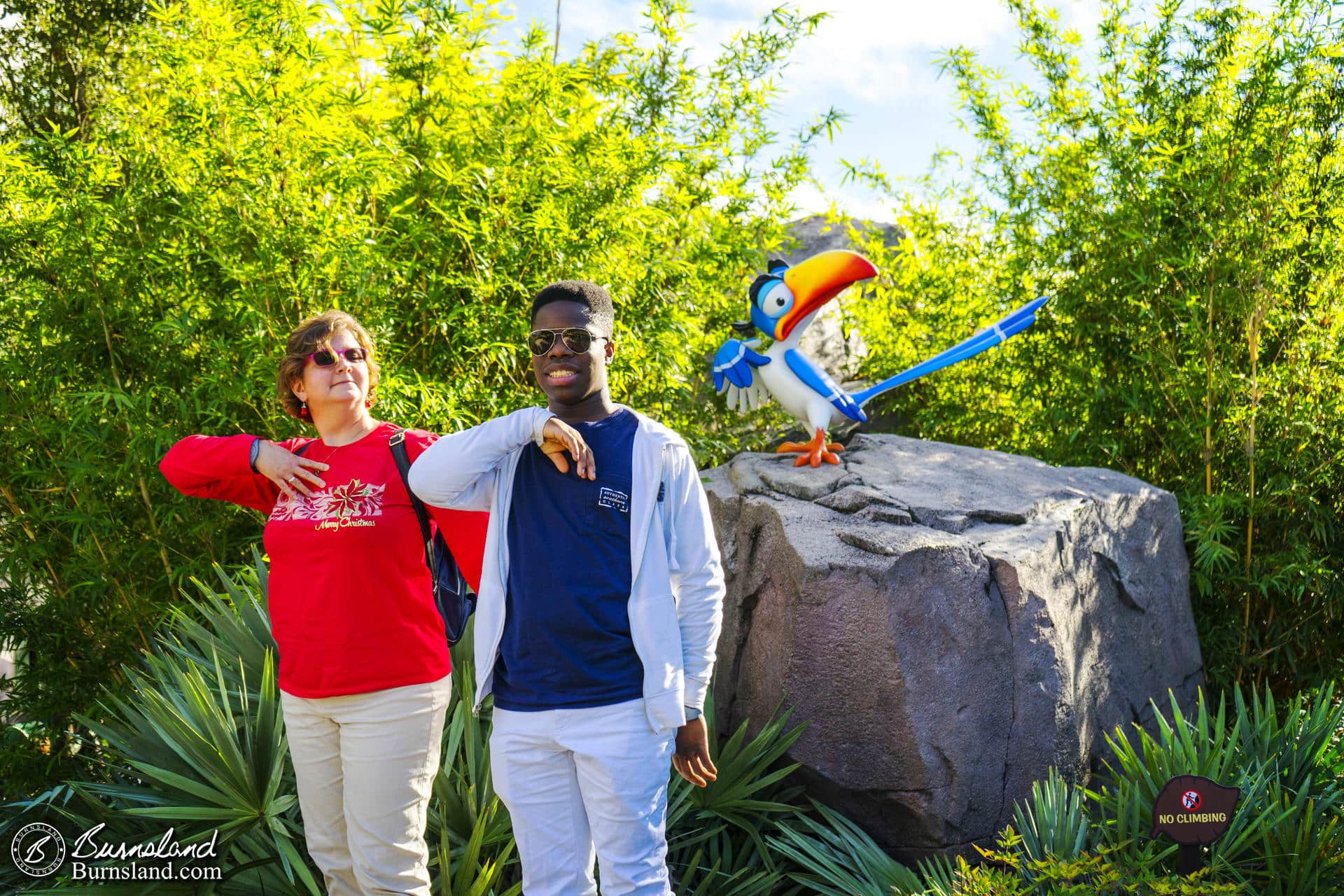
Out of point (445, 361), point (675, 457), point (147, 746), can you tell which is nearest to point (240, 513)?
point (445, 361)

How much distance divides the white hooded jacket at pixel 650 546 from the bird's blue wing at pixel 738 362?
1.84m

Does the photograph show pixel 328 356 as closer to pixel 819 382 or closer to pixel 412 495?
pixel 412 495

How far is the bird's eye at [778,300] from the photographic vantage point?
379 cm

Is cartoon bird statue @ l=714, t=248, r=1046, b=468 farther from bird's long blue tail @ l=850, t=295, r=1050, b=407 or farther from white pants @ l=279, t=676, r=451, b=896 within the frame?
white pants @ l=279, t=676, r=451, b=896

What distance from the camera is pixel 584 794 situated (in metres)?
1.88

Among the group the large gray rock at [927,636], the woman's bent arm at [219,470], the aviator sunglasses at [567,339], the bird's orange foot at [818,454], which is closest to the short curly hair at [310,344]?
the woman's bent arm at [219,470]

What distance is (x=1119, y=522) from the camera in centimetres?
396

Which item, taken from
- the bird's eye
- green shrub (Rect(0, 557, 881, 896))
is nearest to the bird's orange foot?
the bird's eye

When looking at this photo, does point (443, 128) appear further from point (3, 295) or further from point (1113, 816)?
point (1113, 816)

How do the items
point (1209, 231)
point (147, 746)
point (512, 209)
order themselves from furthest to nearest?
point (1209, 231) → point (512, 209) → point (147, 746)

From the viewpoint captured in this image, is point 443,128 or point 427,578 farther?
point 443,128

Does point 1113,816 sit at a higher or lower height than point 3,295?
lower

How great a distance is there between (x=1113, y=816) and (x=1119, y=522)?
127 centimetres

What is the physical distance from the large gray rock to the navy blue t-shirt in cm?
149
